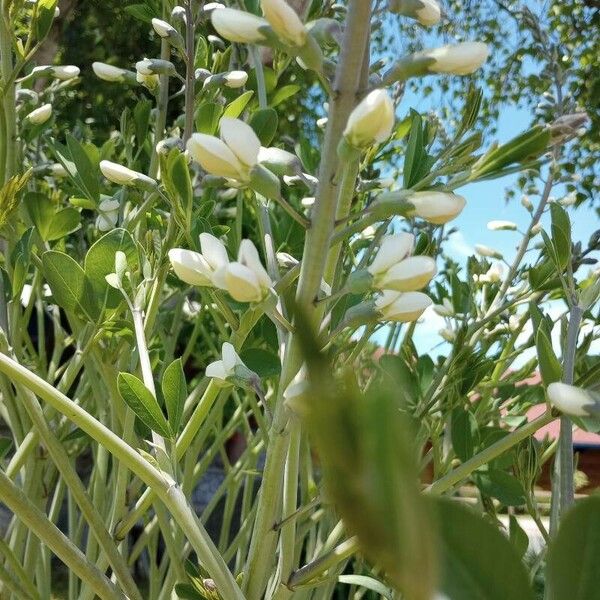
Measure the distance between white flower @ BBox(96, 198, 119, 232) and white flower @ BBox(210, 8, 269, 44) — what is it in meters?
0.32

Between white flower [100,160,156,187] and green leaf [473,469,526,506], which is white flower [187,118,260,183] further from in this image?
green leaf [473,469,526,506]

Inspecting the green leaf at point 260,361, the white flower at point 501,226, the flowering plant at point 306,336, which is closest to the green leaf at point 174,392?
the flowering plant at point 306,336

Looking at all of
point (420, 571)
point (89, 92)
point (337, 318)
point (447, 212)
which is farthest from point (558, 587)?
point (89, 92)

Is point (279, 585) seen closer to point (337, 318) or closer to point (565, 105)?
point (337, 318)

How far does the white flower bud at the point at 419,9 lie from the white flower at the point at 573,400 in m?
0.19

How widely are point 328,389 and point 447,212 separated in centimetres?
24

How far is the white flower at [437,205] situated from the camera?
1.04 ft

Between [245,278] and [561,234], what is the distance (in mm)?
223

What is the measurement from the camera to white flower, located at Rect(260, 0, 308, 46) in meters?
0.29

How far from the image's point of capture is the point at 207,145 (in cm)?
31

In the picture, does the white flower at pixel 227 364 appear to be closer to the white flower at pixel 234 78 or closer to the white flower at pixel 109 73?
the white flower at pixel 234 78

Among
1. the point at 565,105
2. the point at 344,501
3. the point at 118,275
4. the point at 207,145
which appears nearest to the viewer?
the point at 344,501

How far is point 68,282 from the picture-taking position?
1.64 feet

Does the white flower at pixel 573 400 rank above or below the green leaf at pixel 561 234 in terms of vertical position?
below
